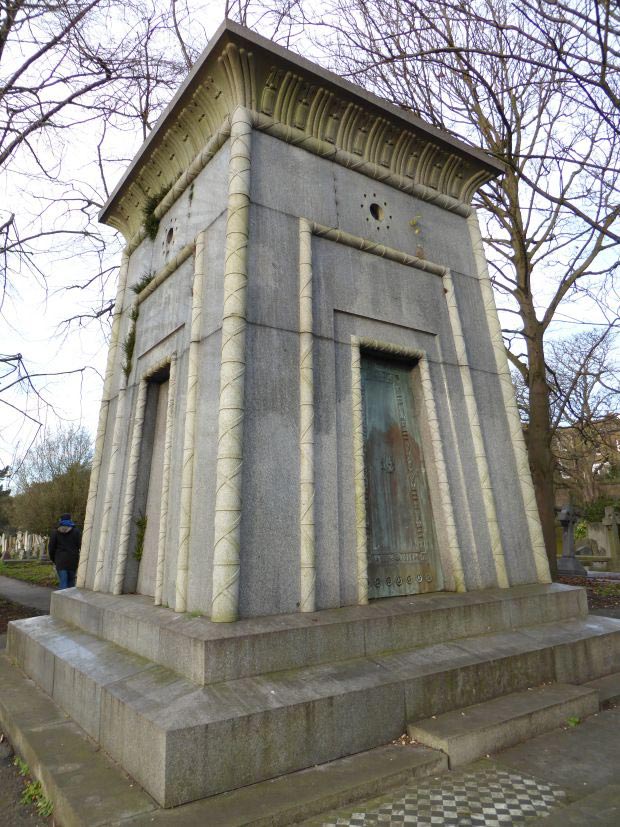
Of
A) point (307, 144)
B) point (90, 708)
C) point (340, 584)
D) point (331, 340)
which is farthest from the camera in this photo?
point (307, 144)

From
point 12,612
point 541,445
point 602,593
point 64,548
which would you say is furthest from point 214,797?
point 602,593

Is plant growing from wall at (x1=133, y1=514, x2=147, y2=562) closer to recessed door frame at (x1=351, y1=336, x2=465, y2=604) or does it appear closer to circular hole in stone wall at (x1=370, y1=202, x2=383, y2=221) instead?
recessed door frame at (x1=351, y1=336, x2=465, y2=604)

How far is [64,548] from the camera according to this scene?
10.3 meters

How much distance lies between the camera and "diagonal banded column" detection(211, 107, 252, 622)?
12.9 ft

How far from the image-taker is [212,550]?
4156 mm

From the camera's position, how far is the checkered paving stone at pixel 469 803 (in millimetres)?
2740

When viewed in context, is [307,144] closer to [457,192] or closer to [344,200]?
[344,200]

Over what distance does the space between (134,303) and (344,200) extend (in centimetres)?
314

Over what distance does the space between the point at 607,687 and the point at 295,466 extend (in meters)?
3.56

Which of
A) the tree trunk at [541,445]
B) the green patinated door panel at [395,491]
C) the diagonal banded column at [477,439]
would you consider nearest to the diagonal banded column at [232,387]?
the green patinated door panel at [395,491]

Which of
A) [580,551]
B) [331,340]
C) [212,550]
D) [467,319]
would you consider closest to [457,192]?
[467,319]

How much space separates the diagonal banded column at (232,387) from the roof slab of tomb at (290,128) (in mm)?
484

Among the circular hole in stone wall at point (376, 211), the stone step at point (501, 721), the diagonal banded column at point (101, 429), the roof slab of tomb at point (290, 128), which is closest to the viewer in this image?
the stone step at point (501, 721)

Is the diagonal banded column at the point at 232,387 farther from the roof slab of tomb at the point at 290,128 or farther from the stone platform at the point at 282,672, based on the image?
the roof slab of tomb at the point at 290,128
